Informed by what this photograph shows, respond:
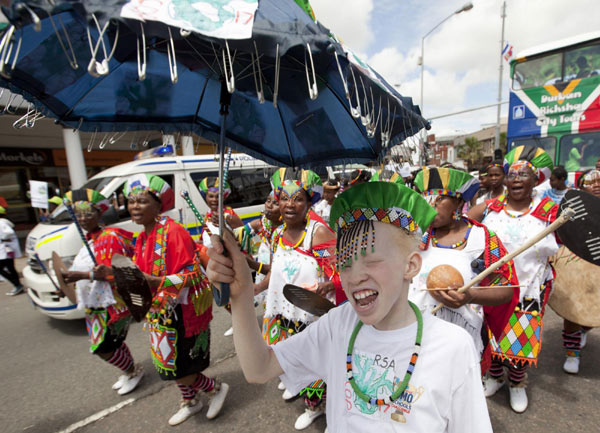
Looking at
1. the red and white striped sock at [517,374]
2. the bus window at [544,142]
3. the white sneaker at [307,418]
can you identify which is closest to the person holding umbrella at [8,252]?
the white sneaker at [307,418]

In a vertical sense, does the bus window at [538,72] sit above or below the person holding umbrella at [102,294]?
above

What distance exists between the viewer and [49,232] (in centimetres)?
453

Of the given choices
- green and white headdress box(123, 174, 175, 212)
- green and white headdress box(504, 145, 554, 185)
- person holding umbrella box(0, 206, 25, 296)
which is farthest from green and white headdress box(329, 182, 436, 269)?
person holding umbrella box(0, 206, 25, 296)

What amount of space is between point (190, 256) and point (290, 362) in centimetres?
164

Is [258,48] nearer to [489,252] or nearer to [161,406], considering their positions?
[489,252]

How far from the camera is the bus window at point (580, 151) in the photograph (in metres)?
7.56

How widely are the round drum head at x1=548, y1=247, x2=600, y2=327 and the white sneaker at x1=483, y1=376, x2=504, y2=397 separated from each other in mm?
878

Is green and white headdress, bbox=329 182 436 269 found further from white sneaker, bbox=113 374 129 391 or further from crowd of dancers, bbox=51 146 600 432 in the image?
white sneaker, bbox=113 374 129 391

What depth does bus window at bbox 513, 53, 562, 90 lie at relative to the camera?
7.82m

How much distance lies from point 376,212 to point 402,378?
57 cm

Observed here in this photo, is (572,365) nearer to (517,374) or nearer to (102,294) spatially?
(517,374)

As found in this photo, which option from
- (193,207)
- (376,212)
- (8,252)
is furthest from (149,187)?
(8,252)

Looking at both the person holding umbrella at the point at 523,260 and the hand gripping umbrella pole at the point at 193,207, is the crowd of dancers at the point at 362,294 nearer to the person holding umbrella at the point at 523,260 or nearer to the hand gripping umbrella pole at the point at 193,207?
the person holding umbrella at the point at 523,260

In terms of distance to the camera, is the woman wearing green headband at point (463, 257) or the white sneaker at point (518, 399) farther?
the white sneaker at point (518, 399)
